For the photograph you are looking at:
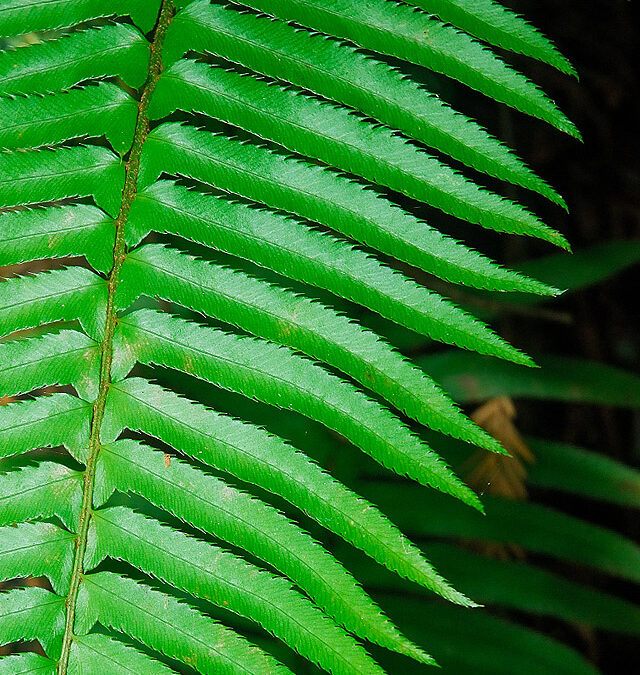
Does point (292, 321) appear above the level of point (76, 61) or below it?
below

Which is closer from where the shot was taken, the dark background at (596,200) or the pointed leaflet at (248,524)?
the pointed leaflet at (248,524)

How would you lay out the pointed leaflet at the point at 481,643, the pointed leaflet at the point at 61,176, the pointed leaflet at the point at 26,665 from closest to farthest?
1. the pointed leaflet at the point at 26,665
2. the pointed leaflet at the point at 61,176
3. the pointed leaflet at the point at 481,643

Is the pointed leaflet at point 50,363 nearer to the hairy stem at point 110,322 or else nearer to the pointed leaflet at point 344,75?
the hairy stem at point 110,322

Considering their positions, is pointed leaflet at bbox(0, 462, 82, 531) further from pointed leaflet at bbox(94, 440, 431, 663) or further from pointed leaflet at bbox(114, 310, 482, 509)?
pointed leaflet at bbox(114, 310, 482, 509)

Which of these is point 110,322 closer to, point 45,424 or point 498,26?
point 45,424

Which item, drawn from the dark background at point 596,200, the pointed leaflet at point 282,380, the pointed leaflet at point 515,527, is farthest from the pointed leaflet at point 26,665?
the dark background at point 596,200

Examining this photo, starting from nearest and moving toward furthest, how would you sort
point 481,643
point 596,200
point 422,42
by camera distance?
point 422,42
point 481,643
point 596,200

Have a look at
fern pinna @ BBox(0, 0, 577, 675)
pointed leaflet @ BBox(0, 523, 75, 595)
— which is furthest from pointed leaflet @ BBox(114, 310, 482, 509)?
pointed leaflet @ BBox(0, 523, 75, 595)

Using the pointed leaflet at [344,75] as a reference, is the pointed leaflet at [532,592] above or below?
below

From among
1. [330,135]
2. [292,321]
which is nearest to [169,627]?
[292,321]
